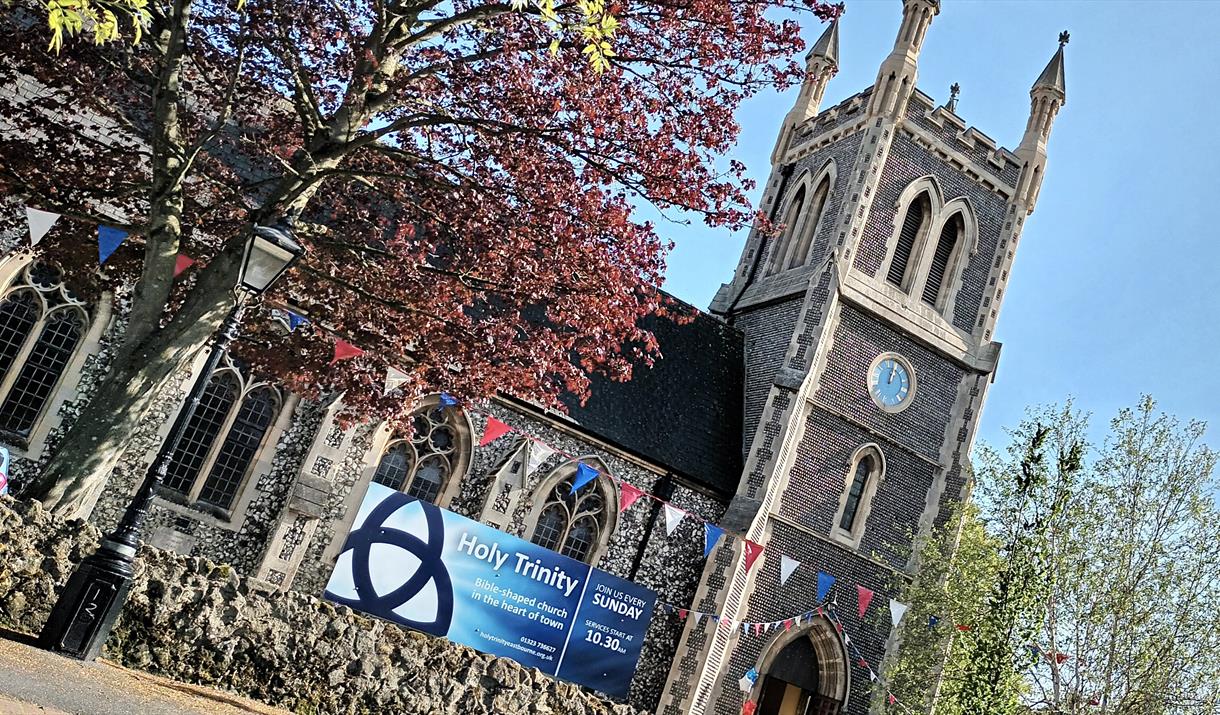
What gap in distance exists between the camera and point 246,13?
10062mm

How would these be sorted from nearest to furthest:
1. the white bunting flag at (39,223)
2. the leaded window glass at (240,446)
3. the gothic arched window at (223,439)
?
the white bunting flag at (39,223) → the gothic arched window at (223,439) → the leaded window glass at (240,446)

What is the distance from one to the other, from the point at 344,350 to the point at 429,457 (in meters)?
5.19

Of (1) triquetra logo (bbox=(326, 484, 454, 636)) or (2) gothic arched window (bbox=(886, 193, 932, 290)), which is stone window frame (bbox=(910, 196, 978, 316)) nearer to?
(2) gothic arched window (bbox=(886, 193, 932, 290))

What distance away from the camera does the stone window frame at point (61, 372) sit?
1382 cm

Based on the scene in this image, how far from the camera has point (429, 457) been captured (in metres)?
16.7

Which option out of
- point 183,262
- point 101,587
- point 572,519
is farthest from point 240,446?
point 101,587

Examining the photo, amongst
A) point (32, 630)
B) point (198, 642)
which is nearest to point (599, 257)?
point (198, 642)

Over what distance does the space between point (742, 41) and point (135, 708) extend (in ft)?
26.1

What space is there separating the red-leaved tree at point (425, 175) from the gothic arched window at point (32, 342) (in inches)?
156

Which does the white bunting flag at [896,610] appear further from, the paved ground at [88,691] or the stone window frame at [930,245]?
the paved ground at [88,691]

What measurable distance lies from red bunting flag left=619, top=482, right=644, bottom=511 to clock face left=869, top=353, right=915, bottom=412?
19.3 ft

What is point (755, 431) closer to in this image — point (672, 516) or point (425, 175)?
point (672, 516)

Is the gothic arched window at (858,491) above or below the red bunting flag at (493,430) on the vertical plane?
above

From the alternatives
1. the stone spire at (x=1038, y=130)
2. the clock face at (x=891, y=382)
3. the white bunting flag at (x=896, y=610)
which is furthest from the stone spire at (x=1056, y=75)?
the white bunting flag at (x=896, y=610)
